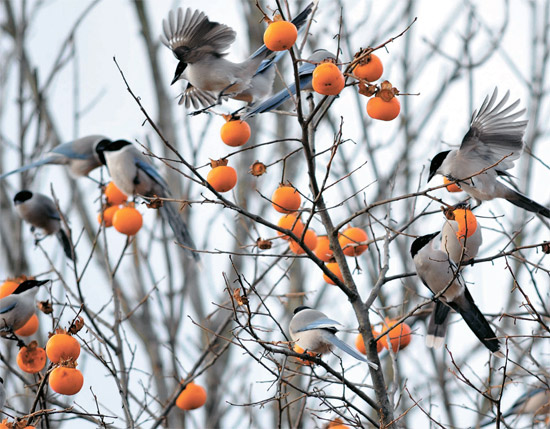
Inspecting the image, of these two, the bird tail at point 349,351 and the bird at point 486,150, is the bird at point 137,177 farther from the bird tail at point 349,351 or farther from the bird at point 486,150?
the bird at point 486,150

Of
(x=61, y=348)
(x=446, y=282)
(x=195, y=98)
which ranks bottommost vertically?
(x=61, y=348)

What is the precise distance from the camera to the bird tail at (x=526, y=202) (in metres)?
3.42

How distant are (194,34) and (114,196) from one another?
1.23 metres

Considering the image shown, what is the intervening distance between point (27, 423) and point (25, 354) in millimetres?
506

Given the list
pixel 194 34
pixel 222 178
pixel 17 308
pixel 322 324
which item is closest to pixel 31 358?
pixel 17 308

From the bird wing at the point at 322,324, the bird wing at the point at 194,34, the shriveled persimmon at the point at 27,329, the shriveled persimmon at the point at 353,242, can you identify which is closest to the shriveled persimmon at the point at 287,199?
the shriveled persimmon at the point at 353,242

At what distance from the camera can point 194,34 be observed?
3375 millimetres

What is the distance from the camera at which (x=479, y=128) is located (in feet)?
10.7

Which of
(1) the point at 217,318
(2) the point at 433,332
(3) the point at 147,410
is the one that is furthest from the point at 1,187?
(2) the point at 433,332

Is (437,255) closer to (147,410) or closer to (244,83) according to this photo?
(244,83)

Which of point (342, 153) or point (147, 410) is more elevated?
point (342, 153)

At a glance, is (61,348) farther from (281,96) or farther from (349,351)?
(281,96)

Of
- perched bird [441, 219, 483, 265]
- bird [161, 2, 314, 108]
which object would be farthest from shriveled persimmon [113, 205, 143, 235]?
perched bird [441, 219, 483, 265]

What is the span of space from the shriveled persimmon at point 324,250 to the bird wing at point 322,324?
276mm
